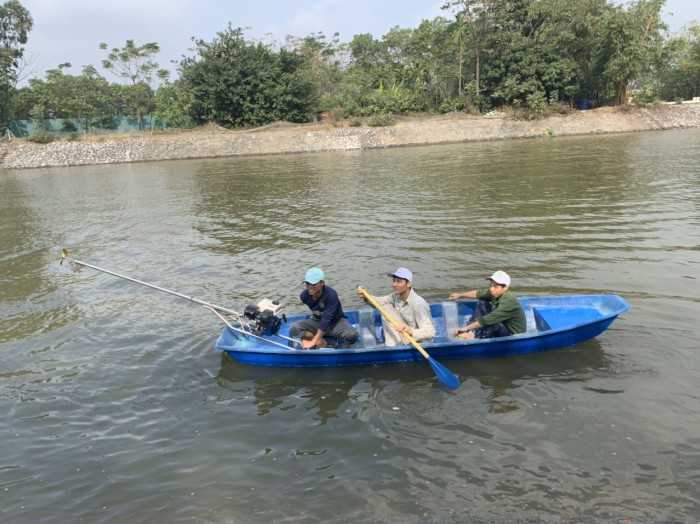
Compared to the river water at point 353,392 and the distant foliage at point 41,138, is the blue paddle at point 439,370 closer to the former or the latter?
the river water at point 353,392

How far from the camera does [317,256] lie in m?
14.3

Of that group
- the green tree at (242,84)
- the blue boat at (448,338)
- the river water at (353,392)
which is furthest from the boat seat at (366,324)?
the green tree at (242,84)

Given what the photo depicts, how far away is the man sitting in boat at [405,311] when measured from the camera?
26.7ft

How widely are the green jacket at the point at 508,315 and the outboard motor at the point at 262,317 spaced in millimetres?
3350

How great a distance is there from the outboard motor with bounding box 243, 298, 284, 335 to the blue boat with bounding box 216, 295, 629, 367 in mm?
96

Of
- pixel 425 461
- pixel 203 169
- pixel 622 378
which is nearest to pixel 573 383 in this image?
pixel 622 378

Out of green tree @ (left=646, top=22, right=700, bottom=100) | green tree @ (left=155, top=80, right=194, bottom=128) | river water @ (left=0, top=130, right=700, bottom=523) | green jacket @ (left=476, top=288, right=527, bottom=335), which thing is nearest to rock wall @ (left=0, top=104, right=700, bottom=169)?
green tree @ (left=155, top=80, right=194, bottom=128)

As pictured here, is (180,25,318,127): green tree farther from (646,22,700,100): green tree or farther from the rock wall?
(646,22,700,100): green tree

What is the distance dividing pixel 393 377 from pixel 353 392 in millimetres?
724

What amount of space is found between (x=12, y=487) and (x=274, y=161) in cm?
3567

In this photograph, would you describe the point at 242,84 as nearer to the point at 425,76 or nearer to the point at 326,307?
the point at 425,76

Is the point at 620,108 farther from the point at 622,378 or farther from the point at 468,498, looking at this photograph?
the point at 468,498

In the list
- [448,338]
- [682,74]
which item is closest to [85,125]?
[448,338]

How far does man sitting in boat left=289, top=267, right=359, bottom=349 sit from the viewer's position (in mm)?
8492
